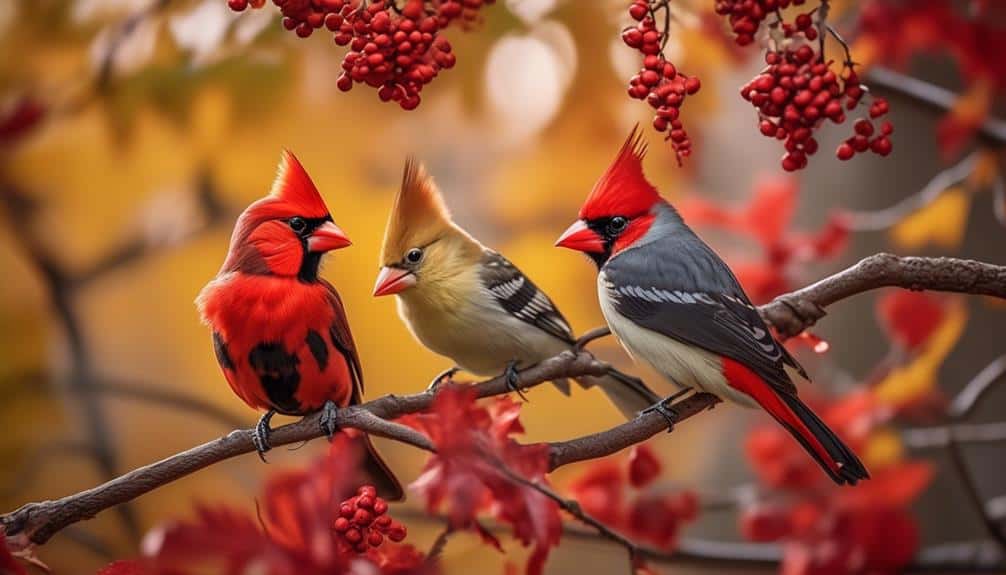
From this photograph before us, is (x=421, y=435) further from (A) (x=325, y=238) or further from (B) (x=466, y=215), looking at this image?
(B) (x=466, y=215)

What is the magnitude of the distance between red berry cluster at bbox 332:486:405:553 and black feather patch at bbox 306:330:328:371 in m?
0.22

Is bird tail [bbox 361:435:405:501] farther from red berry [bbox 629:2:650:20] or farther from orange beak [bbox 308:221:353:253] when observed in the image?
red berry [bbox 629:2:650:20]

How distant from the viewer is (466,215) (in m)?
2.39

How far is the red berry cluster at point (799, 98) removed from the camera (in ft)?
3.01

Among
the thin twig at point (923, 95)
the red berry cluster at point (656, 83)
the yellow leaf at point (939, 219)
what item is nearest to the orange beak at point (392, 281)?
the red berry cluster at point (656, 83)

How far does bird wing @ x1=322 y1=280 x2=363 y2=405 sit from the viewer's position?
110 centimetres

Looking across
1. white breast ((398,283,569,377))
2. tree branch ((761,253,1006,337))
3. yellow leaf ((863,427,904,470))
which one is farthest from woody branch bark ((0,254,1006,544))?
yellow leaf ((863,427,904,470))

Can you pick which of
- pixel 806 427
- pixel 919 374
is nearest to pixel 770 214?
pixel 919 374

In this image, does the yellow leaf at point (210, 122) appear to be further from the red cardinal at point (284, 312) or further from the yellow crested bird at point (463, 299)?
the red cardinal at point (284, 312)

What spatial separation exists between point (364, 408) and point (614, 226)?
12.1 inches

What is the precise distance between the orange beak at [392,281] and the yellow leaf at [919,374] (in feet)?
3.21

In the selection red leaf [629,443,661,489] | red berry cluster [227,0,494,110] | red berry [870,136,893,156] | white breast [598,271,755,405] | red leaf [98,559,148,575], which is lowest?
red leaf [629,443,661,489]

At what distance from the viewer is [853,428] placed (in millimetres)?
1861

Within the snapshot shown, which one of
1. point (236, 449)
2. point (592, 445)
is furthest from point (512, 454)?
point (236, 449)
